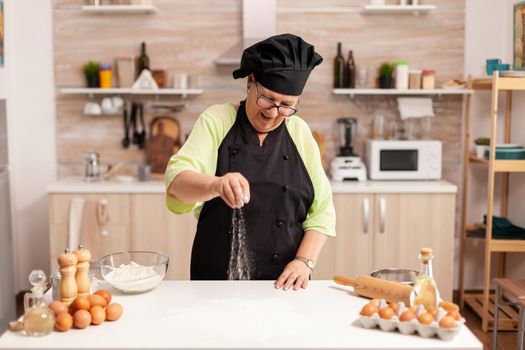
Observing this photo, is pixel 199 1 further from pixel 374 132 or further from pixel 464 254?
pixel 464 254

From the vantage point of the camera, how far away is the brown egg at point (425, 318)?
68.3 inches

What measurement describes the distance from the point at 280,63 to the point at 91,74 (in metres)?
2.85

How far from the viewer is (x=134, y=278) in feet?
6.91

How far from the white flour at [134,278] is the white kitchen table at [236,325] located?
0.03 metres

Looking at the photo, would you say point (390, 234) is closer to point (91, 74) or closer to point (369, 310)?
point (91, 74)

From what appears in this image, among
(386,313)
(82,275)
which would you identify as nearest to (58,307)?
(82,275)

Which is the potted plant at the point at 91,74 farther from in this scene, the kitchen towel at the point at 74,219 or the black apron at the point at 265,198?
the black apron at the point at 265,198

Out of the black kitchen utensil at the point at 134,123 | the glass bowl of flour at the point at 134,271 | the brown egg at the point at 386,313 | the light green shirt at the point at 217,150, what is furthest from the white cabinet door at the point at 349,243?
the brown egg at the point at 386,313

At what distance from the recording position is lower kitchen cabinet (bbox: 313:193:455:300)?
4.30m

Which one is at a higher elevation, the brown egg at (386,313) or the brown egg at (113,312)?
the brown egg at (386,313)

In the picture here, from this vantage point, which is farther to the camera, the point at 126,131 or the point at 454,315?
the point at 126,131

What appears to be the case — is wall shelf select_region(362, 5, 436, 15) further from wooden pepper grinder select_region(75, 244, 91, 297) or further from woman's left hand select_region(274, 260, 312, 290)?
wooden pepper grinder select_region(75, 244, 91, 297)

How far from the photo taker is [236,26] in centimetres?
472

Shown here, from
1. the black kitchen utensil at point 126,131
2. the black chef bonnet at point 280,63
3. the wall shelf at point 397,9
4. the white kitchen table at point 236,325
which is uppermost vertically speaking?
the wall shelf at point 397,9
